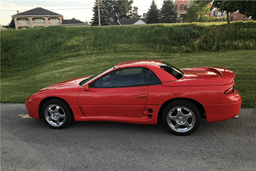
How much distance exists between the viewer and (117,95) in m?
4.05

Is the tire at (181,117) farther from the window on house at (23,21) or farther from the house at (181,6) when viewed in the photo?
the window on house at (23,21)

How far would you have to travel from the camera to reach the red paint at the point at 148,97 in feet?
12.2

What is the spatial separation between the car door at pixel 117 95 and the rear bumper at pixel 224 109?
4.03 feet

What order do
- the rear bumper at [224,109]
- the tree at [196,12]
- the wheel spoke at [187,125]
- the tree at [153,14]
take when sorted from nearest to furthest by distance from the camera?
1. the rear bumper at [224,109]
2. the wheel spoke at [187,125]
3. the tree at [196,12]
4. the tree at [153,14]

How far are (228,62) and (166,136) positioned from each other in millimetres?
7478

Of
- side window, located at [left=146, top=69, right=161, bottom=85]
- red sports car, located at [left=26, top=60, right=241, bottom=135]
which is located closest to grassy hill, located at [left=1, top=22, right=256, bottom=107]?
red sports car, located at [left=26, top=60, right=241, bottom=135]

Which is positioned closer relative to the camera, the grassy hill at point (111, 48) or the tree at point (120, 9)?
the grassy hill at point (111, 48)

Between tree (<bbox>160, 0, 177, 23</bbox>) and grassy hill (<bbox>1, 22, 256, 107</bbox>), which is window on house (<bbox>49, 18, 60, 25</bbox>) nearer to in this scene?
tree (<bbox>160, 0, 177, 23</bbox>)

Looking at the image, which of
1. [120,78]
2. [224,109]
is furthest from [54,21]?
[224,109]

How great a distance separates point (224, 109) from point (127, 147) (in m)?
1.90

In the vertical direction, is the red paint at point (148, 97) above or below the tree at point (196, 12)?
below

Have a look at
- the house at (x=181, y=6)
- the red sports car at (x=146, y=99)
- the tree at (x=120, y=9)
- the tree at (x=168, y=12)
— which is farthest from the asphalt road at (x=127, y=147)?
the tree at (x=120, y=9)

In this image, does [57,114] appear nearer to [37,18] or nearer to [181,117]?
[181,117]

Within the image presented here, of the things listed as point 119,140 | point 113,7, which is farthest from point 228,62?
point 113,7
